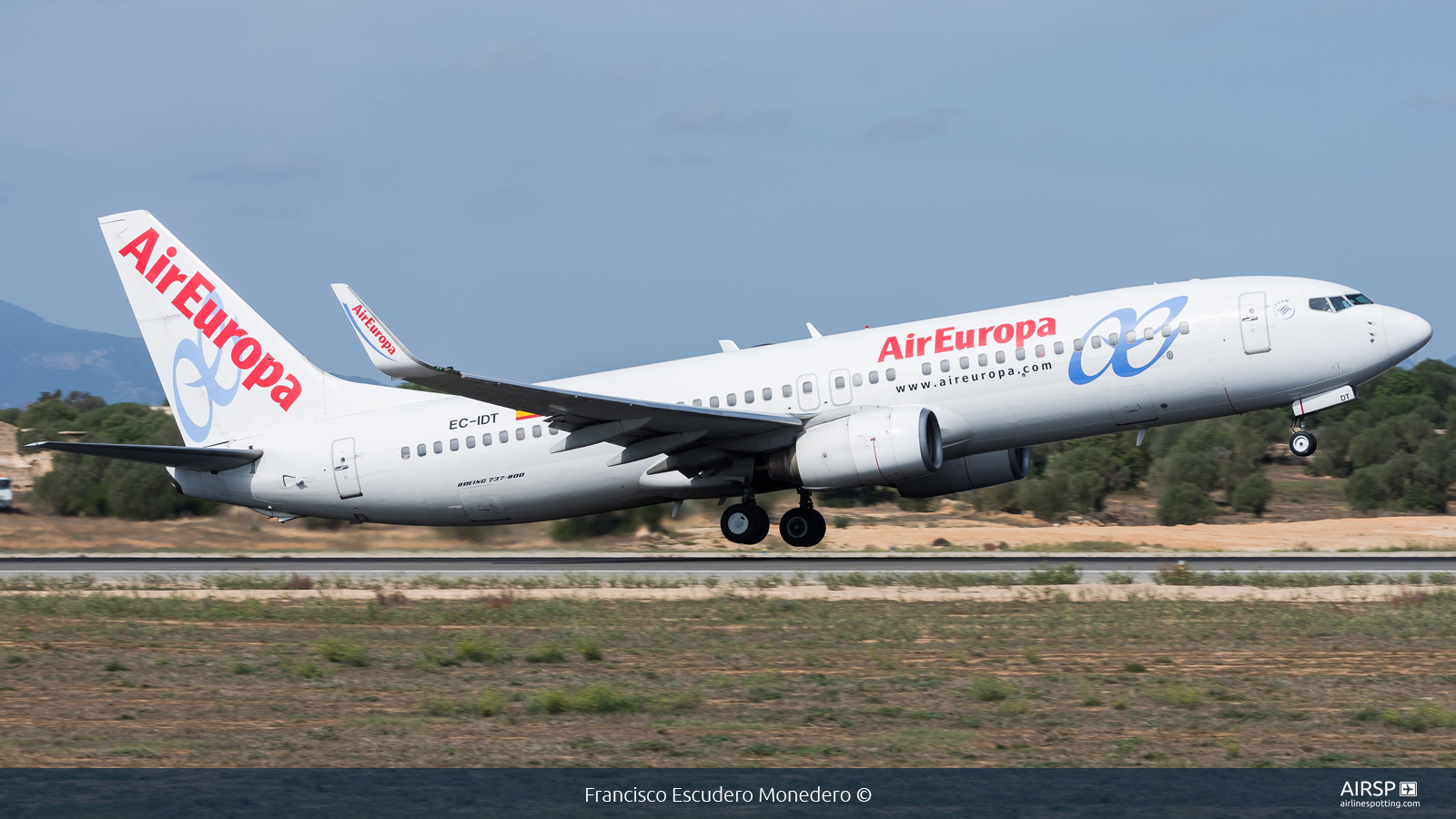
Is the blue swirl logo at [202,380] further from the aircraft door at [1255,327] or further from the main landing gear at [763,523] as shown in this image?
the aircraft door at [1255,327]

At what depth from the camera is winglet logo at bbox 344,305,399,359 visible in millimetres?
21922

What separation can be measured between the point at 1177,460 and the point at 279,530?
36.4 metres

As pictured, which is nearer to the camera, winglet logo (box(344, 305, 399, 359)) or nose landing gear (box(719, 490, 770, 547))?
winglet logo (box(344, 305, 399, 359))

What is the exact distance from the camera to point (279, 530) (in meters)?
31.3

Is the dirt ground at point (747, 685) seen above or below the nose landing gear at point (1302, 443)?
below

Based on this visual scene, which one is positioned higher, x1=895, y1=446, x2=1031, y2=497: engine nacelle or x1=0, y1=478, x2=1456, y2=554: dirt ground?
x1=895, y1=446, x2=1031, y2=497: engine nacelle

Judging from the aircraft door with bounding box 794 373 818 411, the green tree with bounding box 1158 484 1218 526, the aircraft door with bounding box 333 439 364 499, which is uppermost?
Answer: the aircraft door with bounding box 794 373 818 411

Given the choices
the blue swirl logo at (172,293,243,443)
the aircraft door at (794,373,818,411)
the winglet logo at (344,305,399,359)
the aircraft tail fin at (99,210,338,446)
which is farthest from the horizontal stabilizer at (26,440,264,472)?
the aircraft door at (794,373,818,411)

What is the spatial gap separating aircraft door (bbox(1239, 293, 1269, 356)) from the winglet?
1332cm

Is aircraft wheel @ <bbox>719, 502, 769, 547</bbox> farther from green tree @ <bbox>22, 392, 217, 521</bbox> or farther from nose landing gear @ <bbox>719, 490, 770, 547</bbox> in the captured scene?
green tree @ <bbox>22, 392, 217, 521</bbox>

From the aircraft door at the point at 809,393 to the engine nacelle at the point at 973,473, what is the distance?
284 cm
